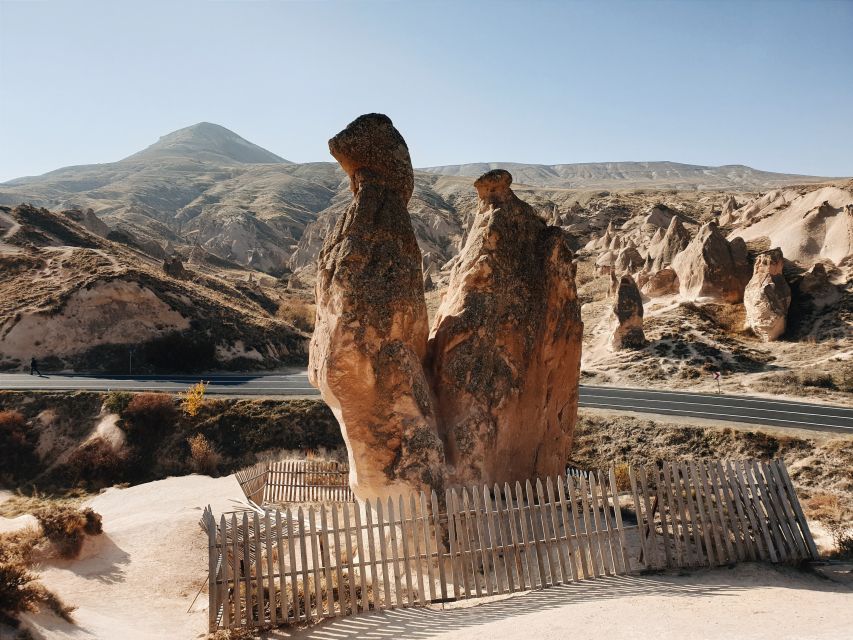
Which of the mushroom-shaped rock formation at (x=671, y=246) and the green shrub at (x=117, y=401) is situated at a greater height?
the mushroom-shaped rock formation at (x=671, y=246)

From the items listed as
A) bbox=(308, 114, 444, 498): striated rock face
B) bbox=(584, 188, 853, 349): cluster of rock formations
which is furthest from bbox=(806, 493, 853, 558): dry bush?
bbox=(584, 188, 853, 349): cluster of rock formations

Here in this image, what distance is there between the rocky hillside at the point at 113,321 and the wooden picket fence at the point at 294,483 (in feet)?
74.2

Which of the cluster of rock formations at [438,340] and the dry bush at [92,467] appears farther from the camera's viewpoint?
the dry bush at [92,467]

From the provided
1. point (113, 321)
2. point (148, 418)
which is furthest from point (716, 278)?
point (113, 321)

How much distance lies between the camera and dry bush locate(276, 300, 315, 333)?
57312mm

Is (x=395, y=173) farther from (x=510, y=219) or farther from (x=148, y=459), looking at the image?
(x=148, y=459)

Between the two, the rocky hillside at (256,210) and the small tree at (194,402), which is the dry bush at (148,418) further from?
the rocky hillside at (256,210)

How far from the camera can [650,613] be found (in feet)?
23.8

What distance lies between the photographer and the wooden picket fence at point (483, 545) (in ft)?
27.4

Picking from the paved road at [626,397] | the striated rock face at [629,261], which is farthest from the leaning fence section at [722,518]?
the striated rock face at [629,261]

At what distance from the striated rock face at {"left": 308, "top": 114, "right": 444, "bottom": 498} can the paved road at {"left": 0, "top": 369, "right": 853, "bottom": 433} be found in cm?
1840

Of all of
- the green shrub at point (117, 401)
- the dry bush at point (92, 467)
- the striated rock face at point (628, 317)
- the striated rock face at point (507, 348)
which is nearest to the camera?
the striated rock face at point (507, 348)

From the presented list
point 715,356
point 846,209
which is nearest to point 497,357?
point 715,356

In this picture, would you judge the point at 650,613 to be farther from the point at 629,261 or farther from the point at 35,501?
the point at 629,261
